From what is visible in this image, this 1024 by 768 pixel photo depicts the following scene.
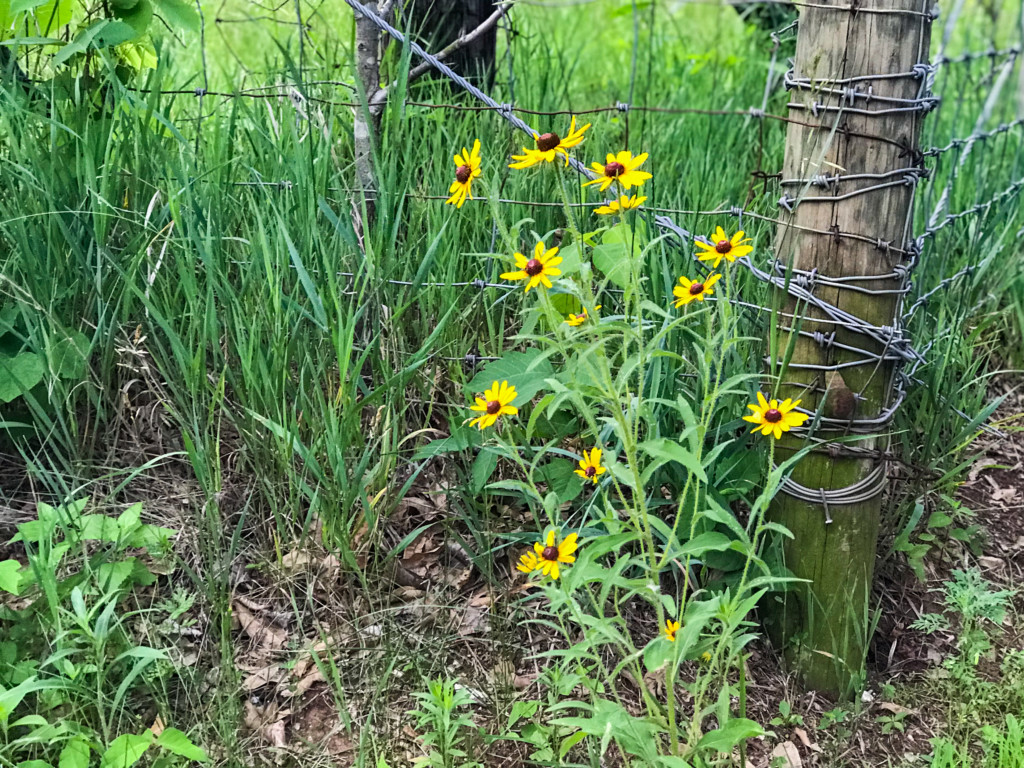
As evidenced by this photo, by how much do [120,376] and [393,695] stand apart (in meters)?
1.04

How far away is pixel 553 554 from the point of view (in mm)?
1477

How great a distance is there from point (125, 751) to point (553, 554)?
2.82 ft

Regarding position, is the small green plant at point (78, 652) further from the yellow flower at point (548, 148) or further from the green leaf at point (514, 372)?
the yellow flower at point (548, 148)

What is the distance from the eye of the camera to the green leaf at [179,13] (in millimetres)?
2447

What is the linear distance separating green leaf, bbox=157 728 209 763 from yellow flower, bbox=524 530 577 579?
0.71m

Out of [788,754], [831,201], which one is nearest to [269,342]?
[831,201]

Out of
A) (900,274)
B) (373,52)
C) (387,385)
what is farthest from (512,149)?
(900,274)

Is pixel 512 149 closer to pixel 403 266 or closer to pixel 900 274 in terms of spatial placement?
pixel 403 266

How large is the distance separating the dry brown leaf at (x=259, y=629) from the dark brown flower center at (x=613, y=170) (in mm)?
1212

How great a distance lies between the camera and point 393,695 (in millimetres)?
1915

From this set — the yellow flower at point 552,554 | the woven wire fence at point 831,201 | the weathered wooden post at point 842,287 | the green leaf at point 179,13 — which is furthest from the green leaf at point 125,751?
the green leaf at point 179,13

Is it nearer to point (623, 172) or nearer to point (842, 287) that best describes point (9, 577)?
point (623, 172)

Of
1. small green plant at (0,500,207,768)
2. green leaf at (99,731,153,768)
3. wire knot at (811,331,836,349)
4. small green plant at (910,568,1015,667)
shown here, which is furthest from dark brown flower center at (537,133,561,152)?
small green plant at (910,568,1015,667)

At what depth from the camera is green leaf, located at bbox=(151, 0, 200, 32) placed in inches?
96.3
